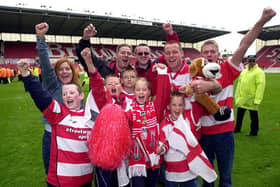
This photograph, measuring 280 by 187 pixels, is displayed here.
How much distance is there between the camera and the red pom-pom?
73.6 inches

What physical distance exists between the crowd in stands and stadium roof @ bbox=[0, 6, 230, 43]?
25935 millimetres

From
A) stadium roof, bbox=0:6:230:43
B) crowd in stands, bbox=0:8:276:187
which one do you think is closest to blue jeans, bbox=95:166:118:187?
crowd in stands, bbox=0:8:276:187

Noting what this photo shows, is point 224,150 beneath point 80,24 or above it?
beneath

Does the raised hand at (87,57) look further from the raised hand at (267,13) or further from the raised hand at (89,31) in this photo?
the raised hand at (267,13)

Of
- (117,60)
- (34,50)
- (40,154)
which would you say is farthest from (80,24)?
(117,60)

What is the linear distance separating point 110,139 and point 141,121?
397mm

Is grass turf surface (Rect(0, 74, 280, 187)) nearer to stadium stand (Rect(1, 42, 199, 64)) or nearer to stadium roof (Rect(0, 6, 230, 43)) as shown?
stadium roof (Rect(0, 6, 230, 43))

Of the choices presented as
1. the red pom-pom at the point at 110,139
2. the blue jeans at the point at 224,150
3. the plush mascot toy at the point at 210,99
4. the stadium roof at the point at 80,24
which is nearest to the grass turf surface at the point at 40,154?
the blue jeans at the point at 224,150

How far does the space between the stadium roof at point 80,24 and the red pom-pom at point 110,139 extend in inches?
1037

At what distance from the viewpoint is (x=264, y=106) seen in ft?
30.7

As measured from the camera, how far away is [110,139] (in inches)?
74.3

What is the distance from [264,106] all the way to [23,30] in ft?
106

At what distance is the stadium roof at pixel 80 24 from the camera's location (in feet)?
82.9

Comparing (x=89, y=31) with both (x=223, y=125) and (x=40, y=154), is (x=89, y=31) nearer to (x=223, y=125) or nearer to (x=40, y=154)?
(x=223, y=125)
